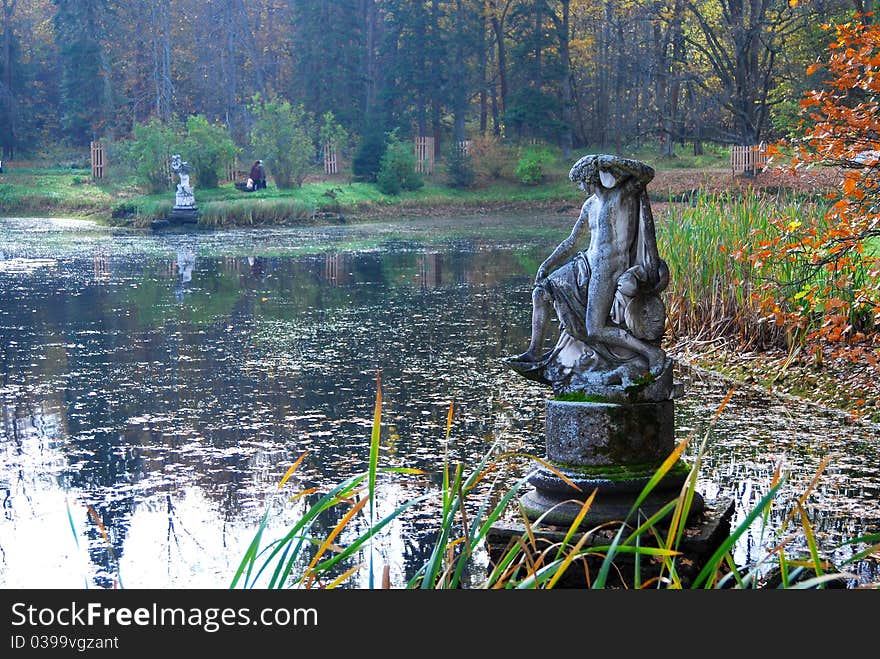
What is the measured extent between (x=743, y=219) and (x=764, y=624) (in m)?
9.88

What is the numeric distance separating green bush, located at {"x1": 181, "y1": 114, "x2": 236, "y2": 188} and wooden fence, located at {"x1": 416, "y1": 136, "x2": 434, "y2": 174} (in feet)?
31.4

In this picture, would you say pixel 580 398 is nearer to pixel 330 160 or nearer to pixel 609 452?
pixel 609 452

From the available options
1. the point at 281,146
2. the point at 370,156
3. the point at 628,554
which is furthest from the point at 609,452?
the point at 370,156

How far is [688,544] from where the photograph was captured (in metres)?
5.40

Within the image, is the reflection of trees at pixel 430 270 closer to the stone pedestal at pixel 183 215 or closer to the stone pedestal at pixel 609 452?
the stone pedestal at pixel 183 215

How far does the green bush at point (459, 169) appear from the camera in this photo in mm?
48281

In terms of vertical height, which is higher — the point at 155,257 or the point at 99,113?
the point at 99,113

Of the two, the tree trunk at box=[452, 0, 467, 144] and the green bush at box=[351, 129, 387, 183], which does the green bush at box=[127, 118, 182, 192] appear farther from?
the tree trunk at box=[452, 0, 467, 144]

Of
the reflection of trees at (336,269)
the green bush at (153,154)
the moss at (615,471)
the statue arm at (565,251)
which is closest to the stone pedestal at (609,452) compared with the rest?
the moss at (615,471)

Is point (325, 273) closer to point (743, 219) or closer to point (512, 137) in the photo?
point (743, 219)

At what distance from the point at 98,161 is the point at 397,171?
1338 cm

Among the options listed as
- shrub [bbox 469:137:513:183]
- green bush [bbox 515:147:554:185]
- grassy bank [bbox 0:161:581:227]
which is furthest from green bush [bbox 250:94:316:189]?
green bush [bbox 515:147:554:185]

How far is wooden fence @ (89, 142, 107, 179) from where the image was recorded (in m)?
49.0

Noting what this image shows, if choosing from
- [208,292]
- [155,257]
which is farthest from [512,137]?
[208,292]
